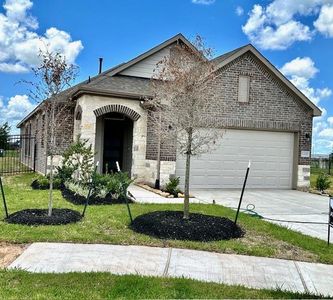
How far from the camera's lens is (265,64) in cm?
1539

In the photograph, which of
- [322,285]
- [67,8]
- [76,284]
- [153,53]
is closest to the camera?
[76,284]

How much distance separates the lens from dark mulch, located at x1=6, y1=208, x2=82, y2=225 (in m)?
7.50

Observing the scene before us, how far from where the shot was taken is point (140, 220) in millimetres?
7598

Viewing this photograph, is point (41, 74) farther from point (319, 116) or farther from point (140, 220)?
point (319, 116)

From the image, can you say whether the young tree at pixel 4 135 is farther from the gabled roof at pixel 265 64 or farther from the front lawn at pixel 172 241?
the front lawn at pixel 172 241

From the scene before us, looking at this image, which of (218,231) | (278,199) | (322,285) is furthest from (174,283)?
(278,199)

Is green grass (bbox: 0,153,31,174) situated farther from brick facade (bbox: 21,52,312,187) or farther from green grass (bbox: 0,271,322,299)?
Result: green grass (bbox: 0,271,322,299)

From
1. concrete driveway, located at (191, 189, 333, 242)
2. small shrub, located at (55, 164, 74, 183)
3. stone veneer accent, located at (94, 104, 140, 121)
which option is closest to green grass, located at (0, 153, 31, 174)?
small shrub, located at (55, 164, 74, 183)

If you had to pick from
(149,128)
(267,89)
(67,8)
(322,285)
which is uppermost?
(67,8)

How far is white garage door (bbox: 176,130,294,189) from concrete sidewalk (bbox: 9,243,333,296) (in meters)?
8.53

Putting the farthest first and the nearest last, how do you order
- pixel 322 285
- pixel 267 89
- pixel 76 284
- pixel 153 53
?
pixel 153 53 → pixel 267 89 → pixel 322 285 → pixel 76 284

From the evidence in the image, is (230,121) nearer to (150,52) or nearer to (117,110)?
(117,110)

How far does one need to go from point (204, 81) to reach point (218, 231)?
114 inches

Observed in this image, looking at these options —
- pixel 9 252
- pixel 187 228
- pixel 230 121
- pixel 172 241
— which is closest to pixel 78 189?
pixel 187 228
